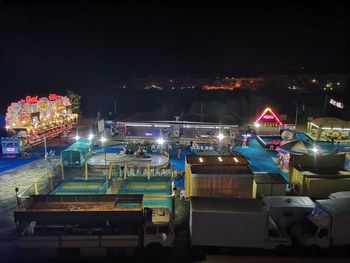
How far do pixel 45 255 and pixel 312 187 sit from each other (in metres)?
13.9

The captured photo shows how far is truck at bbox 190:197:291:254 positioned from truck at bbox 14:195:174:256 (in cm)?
124

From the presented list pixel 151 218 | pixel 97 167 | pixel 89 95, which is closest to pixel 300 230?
pixel 151 218

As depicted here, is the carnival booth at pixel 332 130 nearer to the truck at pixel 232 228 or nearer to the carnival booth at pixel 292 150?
the carnival booth at pixel 292 150

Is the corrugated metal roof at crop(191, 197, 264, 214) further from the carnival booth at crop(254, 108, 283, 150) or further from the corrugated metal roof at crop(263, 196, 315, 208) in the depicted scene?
the carnival booth at crop(254, 108, 283, 150)

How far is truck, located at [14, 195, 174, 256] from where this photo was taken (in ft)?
37.9

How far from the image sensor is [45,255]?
11.9 metres

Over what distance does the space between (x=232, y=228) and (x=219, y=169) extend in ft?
15.1

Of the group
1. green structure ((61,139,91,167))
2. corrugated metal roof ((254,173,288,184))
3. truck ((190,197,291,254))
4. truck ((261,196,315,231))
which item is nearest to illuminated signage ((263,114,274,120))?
corrugated metal roof ((254,173,288,184))

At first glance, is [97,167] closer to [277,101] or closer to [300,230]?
[300,230]

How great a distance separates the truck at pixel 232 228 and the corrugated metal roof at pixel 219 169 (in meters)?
3.61

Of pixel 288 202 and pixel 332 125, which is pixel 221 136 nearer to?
pixel 332 125

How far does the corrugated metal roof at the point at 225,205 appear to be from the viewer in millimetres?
Answer: 12091

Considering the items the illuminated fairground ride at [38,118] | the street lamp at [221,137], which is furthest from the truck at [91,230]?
the street lamp at [221,137]

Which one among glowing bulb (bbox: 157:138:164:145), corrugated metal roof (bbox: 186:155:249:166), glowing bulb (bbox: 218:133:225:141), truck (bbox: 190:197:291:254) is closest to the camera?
truck (bbox: 190:197:291:254)
